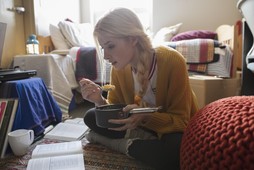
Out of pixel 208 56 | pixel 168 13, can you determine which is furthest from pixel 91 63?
pixel 168 13

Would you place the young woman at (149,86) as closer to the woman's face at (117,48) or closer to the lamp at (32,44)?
the woman's face at (117,48)

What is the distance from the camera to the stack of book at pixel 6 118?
94 centimetres

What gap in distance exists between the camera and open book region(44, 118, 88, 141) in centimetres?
110

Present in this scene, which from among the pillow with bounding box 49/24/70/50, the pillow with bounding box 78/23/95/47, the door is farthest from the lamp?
the pillow with bounding box 78/23/95/47

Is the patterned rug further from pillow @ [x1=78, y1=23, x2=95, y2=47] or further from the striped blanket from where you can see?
pillow @ [x1=78, y1=23, x2=95, y2=47]

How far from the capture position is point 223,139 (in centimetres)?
43

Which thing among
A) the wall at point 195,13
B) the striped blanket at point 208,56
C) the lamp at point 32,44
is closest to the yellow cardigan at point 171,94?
the striped blanket at point 208,56

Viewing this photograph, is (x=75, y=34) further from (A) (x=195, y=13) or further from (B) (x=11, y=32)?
(A) (x=195, y=13)

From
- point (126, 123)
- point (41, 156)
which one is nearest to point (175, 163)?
point (126, 123)

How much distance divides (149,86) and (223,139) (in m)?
0.50

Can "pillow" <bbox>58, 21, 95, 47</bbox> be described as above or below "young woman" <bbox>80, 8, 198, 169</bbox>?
above

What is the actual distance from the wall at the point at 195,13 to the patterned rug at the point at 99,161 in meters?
2.21

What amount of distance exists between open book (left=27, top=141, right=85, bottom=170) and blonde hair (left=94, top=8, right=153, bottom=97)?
1.31 ft

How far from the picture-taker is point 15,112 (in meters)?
Result: 1.01
